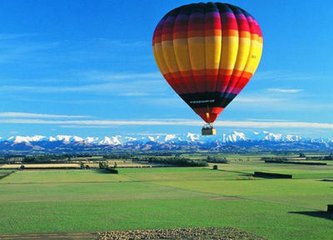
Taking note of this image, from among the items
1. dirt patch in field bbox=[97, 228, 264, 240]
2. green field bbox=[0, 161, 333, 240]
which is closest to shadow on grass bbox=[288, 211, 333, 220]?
green field bbox=[0, 161, 333, 240]

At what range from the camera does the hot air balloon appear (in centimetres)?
5381

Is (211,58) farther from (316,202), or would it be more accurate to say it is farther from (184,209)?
(316,202)

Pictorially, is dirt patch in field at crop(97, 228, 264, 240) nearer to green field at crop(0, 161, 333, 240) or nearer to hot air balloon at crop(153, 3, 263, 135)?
green field at crop(0, 161, 333, 240)

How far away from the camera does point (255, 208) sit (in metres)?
56.9

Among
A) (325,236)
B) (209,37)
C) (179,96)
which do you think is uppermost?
(209,37)

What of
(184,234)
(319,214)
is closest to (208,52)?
(319,214)

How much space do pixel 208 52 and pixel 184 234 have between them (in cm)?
2047

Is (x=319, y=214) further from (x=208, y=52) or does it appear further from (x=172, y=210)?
(x=208, y=52)

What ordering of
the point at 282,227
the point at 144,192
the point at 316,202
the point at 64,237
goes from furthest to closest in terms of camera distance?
the point at 144,192
the point at 316,202
the point at 282,227
the point at 64,237

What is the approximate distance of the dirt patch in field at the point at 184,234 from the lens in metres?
39.1

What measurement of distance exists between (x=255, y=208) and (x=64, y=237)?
2453cm

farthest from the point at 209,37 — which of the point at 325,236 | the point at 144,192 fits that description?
the point at 144,192

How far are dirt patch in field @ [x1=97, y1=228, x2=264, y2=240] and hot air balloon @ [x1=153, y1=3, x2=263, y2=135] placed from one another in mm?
13698

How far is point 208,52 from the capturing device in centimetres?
5381
